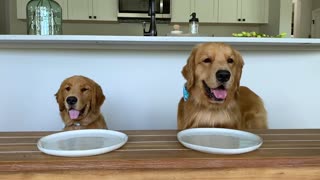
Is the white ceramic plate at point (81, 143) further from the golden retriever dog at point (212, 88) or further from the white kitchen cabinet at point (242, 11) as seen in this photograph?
the white kitchen cabinet at point (242, 11)

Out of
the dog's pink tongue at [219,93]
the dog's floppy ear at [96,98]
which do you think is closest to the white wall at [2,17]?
the dog's floppy ear at [96,98]

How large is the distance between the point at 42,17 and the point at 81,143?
1.26 meters

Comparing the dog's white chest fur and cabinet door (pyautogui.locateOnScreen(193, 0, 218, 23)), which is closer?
the dog's white chest fur

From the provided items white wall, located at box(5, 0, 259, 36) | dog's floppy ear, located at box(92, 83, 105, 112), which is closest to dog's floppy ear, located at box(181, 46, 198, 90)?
dog's floppy ear, located at box(92, 83, 105, 112)

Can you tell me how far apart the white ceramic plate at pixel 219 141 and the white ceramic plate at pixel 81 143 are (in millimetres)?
195

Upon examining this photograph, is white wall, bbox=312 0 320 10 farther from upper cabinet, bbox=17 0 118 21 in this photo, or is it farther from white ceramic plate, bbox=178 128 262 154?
white ceramic plate, bbox=178 128 262 154

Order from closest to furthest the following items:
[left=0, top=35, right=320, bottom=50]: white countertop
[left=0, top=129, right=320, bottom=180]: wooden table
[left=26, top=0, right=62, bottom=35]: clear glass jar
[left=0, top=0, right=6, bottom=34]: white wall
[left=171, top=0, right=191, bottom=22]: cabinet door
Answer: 1. [left=0, top=129, right=320, bottom=180]: wooden table
2. [left=0, top=35, right=320, bottom=50]: white countertop
3. [left=26, top=0, right=62, bottom=35]: clear glass jar
4. [left=0, top=0, right=6, bottom=34]: white wall
5. [left=171, top=0, right=191, bottom=22]: cabinet door

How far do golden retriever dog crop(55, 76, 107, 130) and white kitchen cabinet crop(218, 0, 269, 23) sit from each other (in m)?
3.33

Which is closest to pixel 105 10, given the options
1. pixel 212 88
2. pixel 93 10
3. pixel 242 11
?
pixel 93 10

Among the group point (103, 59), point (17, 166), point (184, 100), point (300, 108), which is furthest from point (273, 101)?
point (17, 166)

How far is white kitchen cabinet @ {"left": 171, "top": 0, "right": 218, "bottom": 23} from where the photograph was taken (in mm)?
4426

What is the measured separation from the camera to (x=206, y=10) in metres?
4.52

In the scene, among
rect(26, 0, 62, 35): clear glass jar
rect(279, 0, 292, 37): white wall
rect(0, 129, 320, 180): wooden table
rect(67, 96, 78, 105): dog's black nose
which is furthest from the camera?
rect(279, 0, 292, 37): white wall

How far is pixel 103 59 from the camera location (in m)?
2.01
